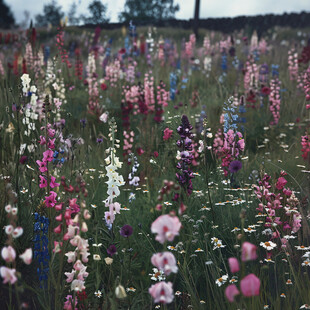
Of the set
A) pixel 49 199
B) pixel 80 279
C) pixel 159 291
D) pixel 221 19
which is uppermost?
pixel 221 19

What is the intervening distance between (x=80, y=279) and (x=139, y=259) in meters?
1.09

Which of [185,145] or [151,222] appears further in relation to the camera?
[151,222]

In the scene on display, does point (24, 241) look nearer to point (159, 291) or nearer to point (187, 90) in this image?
point (159, 291)

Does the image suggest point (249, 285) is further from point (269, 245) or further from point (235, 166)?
point (235, 166)

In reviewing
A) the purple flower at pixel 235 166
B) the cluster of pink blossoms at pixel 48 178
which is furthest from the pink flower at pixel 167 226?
the purple flower at pixel 235 166


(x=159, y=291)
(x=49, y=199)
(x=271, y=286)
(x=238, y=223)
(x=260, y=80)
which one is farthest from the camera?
(x=260, y=80)

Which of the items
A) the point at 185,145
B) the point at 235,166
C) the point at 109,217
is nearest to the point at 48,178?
the point at 109,217

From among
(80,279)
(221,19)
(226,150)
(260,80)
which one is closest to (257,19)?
(221,19)

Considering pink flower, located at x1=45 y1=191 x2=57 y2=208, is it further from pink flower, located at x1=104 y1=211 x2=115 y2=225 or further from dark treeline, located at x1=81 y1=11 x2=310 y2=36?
dark treeline, located at x1=81 y1=11 x2=310 y2=36

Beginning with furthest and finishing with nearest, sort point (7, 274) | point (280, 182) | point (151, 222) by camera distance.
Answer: point (151, 222) < point (280, 182) < point (7, 274)

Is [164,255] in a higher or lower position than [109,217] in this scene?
higher

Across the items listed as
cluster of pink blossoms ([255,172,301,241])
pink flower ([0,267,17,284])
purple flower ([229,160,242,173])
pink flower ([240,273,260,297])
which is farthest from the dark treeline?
pink flower ([240,273,260,297])

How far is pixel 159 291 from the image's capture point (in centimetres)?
125

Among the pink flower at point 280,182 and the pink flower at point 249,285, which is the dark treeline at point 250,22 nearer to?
the pink flower at point 280,182
